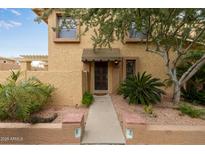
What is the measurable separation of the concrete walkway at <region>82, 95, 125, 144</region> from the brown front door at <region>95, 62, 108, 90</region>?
470 centimetres

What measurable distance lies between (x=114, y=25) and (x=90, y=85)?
6.48 m

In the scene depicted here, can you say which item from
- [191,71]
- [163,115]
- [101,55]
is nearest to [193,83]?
[191,71]

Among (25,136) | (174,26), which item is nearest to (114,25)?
(174,26)

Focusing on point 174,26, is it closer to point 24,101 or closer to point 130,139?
point 130,139

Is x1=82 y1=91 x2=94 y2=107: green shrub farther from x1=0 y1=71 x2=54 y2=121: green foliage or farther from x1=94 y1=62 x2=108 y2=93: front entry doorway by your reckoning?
x1=94 y1=62 x2=108 y2=93: front entry doorway

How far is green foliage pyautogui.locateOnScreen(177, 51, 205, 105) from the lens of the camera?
40.3ft

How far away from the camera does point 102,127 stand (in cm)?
781

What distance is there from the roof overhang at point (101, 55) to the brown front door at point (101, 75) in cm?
93

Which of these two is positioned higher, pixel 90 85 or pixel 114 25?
pixel 114 25

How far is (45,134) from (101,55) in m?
8.74

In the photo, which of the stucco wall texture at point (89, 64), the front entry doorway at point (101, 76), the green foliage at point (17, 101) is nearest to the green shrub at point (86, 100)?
the green foliage at point (17, 101)

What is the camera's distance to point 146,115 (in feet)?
29.8
